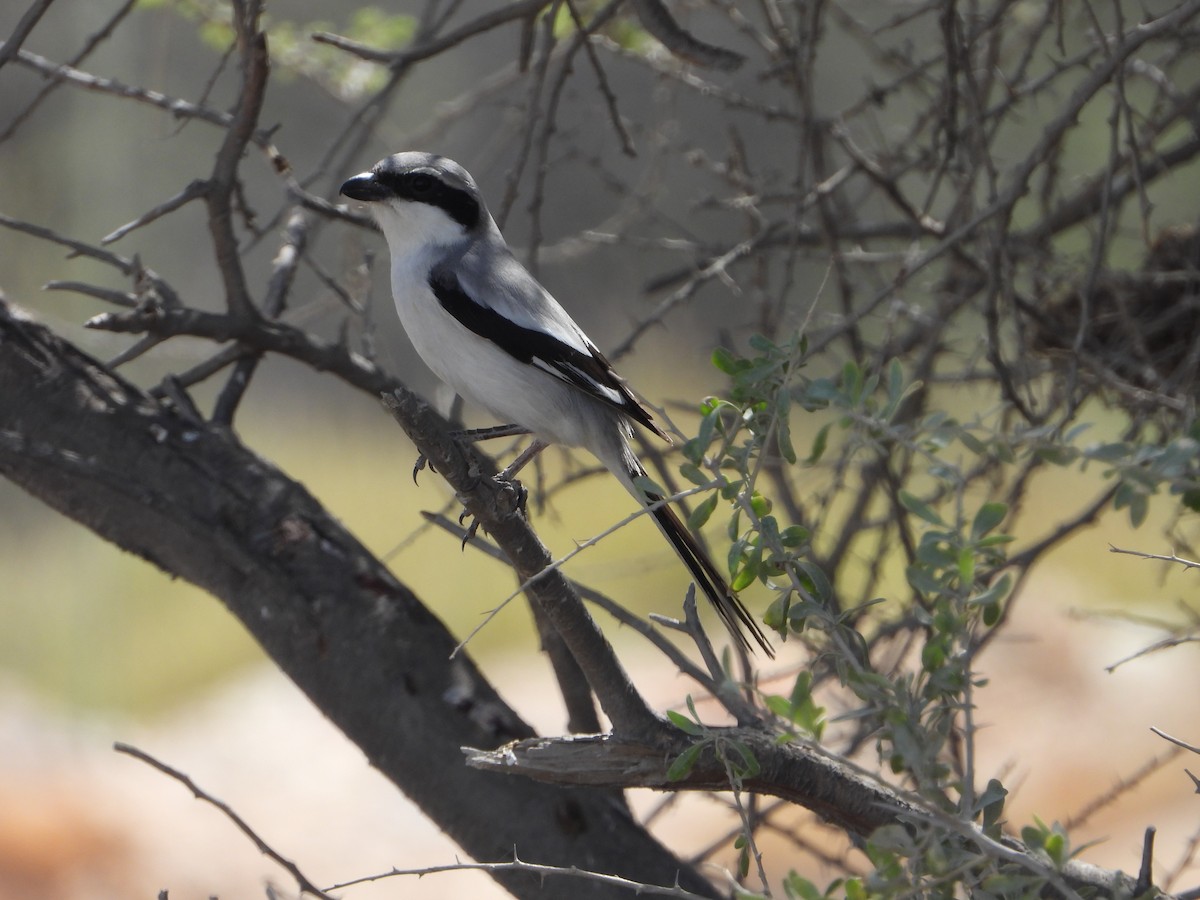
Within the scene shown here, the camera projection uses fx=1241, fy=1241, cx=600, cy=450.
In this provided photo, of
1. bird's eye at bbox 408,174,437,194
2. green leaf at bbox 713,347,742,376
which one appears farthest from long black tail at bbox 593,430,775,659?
bird's eye at bbox 408,174,437,194

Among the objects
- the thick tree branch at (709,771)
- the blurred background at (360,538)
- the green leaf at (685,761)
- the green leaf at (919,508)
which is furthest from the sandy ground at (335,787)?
the green leaf at (919,508)

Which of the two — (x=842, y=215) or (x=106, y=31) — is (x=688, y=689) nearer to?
(x=842, y=215)

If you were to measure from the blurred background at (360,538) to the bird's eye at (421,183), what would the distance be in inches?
11.4

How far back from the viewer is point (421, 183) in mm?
3191

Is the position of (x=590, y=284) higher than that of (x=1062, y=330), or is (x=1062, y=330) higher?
(x=590, y=284)

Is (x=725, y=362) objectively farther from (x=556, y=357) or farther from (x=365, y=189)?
(x=365, y=189)

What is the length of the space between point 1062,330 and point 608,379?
5.18 ft

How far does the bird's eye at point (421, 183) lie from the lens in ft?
10.5

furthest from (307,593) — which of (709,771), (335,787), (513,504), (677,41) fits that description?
(335,787)

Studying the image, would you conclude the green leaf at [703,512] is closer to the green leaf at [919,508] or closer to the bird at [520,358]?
the green leaf at [919,508]

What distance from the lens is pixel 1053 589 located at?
732cm

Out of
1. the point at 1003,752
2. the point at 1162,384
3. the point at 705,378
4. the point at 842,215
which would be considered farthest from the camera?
the point at 705,378

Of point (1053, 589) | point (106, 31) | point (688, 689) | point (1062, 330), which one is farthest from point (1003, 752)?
point (106, 31)

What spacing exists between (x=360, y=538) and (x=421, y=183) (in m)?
4.80
